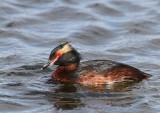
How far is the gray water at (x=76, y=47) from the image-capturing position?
1126cm

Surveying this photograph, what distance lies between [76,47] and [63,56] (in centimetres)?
283

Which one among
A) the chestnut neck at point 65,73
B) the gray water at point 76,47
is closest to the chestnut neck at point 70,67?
the chestnut neck at point 65,73

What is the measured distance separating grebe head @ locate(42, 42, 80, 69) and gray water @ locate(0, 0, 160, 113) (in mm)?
420

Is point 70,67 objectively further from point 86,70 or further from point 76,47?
point 76,47

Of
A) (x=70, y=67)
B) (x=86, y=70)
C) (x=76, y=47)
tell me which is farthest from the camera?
(x=76, y=47)

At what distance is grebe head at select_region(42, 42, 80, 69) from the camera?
12766mm

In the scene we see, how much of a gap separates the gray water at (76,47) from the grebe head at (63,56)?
42 centimetres

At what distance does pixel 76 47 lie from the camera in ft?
51.4

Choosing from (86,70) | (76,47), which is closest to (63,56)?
(86,70)

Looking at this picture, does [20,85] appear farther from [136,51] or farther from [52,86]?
[136,51]

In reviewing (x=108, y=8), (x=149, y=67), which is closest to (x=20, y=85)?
(x=149, y=67)

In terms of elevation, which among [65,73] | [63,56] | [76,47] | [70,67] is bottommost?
[65,73]

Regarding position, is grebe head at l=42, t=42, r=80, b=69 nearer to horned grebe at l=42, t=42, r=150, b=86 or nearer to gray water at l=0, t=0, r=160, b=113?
horned grebe at l=42, t=42, r=150, b=86

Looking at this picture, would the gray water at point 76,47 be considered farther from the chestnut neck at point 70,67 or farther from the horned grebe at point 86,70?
the chestnut neck at point 70,67
